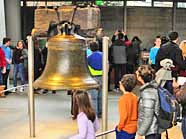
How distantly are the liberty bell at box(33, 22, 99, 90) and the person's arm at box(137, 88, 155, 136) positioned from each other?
1.85ft

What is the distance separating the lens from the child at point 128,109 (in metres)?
5.11

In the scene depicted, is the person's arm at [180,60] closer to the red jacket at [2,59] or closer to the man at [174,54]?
the man at [174,54]

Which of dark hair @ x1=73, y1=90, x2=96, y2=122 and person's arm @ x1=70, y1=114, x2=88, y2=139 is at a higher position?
dark hair @ x1=73, y1=90, x2=96, y2=122

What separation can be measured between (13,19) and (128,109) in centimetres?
1134

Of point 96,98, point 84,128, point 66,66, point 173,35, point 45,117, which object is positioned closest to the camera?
point 84,128

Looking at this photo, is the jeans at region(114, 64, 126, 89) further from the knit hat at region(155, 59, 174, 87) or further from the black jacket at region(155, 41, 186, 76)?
the knit hat at region(155, 59, 174, 87)

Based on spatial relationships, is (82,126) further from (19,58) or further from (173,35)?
(19,58)

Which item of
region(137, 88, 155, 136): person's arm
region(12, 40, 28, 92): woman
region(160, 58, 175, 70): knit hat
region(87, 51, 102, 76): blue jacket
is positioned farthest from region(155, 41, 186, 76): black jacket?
region(12, 40, 28, 92): woman

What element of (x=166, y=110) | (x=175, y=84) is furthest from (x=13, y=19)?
(x=166, y=110)

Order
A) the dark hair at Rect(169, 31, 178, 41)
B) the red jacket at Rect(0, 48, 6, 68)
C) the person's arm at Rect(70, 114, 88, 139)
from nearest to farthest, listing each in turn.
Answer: the person's arm at Rect(70, 114, 88, 139), the dark hair at Rect(169, 31, 178, 41), the red jacket at Rect(0, 48, 6, 68)

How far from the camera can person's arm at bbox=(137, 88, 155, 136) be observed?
492 centimetres

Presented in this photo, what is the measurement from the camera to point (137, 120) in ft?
16.9

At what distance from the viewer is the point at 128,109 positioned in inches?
201

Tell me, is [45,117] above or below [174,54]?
below
